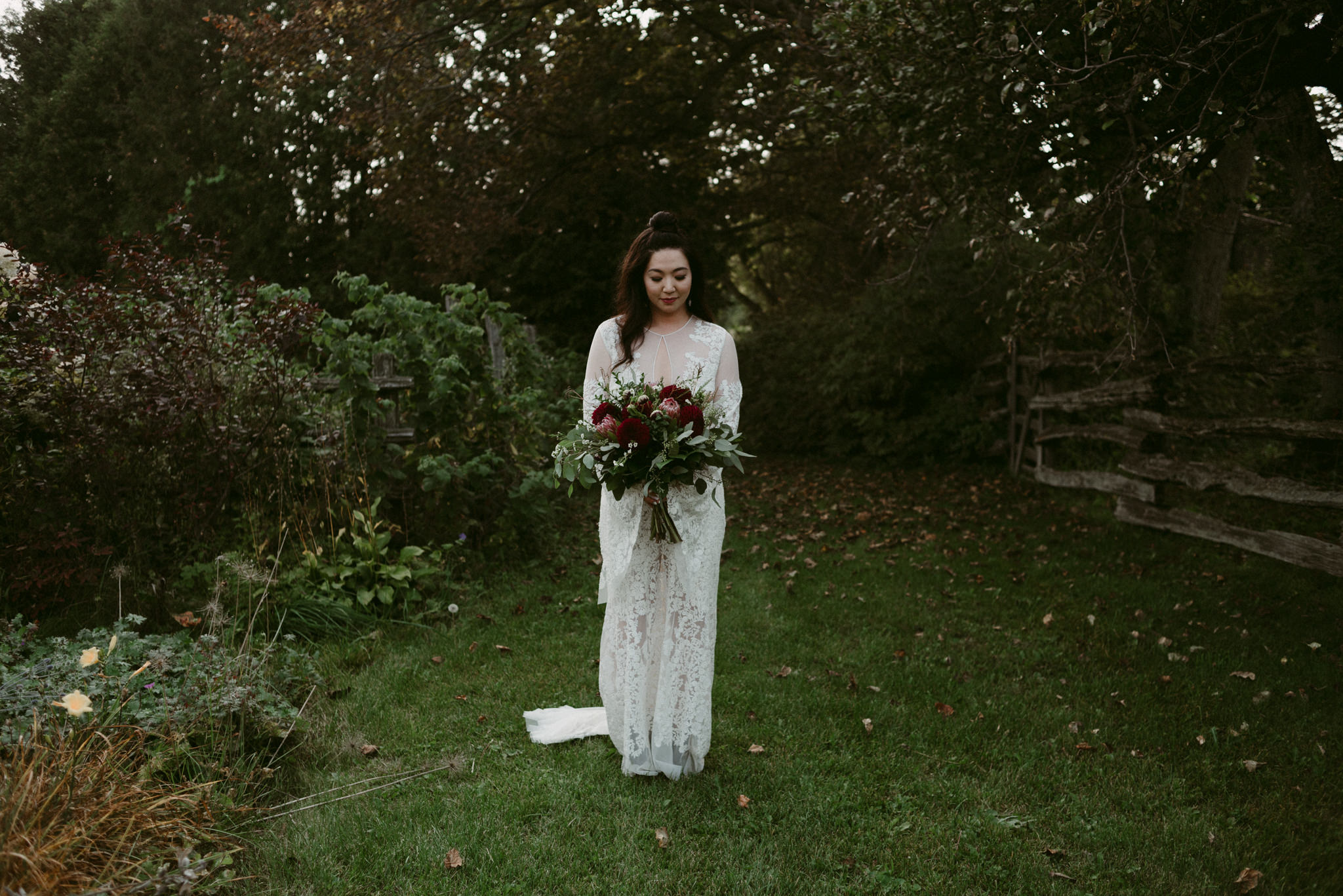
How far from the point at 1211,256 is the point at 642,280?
8.36m

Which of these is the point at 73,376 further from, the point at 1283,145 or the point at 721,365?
the point at 1283,145

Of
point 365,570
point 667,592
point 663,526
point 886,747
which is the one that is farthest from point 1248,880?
point 365,570

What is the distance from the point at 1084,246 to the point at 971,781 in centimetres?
375

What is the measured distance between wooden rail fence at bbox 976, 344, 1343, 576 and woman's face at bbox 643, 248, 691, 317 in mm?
3502

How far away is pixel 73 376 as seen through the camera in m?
5.17

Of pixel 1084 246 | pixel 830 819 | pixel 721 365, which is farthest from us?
pixel 1084 246

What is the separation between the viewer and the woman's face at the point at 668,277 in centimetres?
378

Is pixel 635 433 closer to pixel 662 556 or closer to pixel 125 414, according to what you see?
pixel 662 556

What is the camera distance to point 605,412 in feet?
11.7

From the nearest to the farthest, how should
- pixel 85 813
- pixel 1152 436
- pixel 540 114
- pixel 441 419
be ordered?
pixel 85 813, pixel 441 419, pixel 1152 436, pixel 540 114

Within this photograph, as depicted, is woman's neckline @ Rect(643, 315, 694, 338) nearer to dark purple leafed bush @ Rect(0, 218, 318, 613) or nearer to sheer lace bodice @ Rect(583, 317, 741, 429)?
sheer lace bodice @ Rect(583, 317, 741, 429)

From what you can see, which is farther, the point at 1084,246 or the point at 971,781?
the point at 1084,246

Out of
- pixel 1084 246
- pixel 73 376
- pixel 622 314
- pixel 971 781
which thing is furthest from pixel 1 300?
pixel 1084 246

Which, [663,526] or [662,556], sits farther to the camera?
[662,556]
